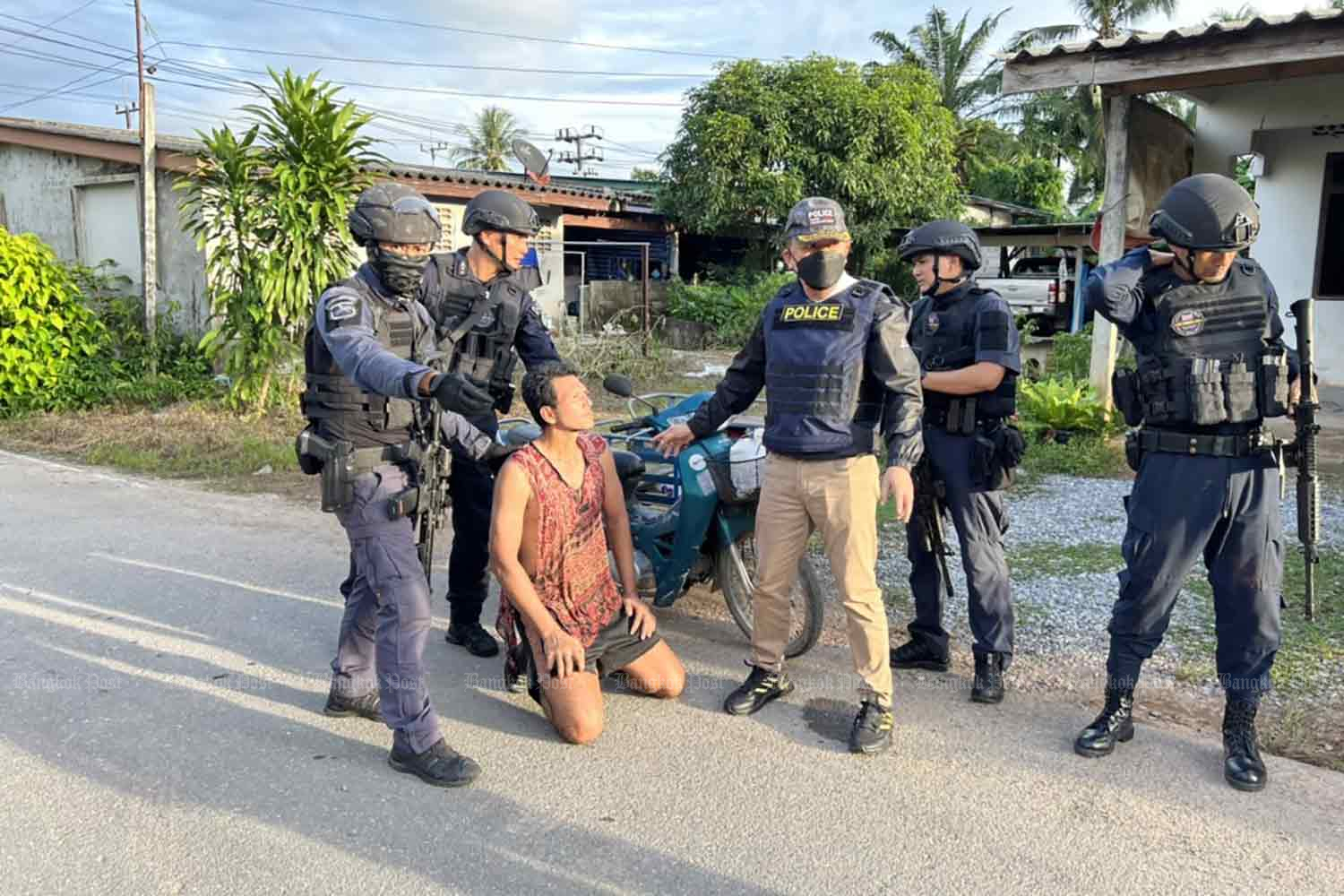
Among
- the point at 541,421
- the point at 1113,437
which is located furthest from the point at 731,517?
the point at 1113,437

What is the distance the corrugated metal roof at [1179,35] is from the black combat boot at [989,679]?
565cm

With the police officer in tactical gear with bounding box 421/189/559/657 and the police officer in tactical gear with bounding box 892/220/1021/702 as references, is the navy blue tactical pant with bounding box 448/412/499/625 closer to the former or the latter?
the police officer in tactical gear with bounding box 421/189/559/657

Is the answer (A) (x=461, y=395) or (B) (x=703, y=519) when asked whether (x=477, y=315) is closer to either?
(B) (x=703, y=519)

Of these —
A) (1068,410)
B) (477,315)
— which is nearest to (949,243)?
(477,315)

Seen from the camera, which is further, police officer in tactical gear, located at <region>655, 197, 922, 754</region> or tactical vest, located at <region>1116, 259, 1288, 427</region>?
police officer in tactical gear, located at <region>655, 197, 922, 754</region>

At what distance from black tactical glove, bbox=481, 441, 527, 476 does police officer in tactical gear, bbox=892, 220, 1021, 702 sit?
1777 mm

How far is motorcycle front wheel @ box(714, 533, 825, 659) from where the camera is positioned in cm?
416

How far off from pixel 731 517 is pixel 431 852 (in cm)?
190

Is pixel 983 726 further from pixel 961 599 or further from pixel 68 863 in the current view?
pixel 68 863

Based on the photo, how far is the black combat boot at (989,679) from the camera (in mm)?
3828

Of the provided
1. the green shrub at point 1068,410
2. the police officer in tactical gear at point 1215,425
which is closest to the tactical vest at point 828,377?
the police officer in tactical gear at point 1215,425

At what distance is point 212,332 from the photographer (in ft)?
32.7

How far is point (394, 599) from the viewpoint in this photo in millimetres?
3359

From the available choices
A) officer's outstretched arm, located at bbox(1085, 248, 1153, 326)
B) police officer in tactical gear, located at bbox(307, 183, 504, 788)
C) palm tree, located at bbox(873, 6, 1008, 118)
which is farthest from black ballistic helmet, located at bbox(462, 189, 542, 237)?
palm tree, located at bbox(873, 6, 1008, 118)
